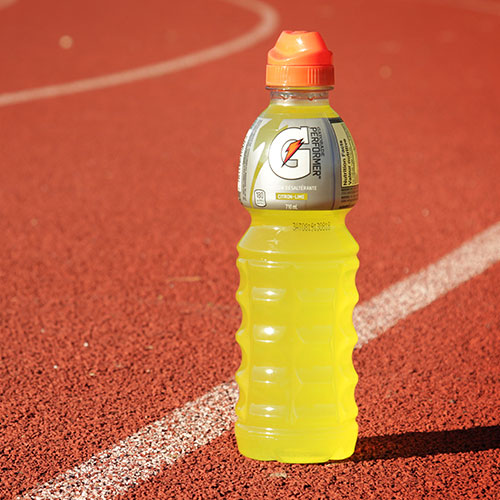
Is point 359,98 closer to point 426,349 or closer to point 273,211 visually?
point 426,349

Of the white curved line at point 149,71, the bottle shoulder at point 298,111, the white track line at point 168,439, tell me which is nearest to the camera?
the white track line at point 168,439

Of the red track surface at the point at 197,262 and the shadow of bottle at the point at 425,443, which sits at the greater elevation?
the red track surface at the point at 197,262

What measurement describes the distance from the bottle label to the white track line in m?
0.82

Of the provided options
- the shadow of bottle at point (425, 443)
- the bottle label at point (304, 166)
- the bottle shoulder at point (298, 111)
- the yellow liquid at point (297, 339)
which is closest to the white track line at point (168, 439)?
the yellow liquid at point (297, 339)

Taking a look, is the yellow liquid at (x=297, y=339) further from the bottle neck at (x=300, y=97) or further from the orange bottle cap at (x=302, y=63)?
the orange bottle cap at (x=302, y=63)

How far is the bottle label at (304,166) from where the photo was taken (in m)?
2.97

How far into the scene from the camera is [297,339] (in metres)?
3.25

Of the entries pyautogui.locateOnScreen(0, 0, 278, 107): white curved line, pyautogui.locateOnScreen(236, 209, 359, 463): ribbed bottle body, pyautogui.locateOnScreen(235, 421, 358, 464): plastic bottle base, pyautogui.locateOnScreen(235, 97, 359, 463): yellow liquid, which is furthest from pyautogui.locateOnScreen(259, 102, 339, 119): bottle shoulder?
pyautogui.locateOnScreen(0, 0, 278, 107): white curved line

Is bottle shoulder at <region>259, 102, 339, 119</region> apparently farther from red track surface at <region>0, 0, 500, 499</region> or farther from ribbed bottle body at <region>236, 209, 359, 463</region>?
red track surface at <region>0, 0, 500, 499</region>

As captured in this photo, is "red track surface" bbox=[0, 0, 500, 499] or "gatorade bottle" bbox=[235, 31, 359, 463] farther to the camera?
"red track surface" bbox=[0, 0, 500, 499]

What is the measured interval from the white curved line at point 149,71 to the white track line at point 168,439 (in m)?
5.48

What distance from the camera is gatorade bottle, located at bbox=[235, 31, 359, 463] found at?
2996mm

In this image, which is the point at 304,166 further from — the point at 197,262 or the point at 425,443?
the point at 197,262

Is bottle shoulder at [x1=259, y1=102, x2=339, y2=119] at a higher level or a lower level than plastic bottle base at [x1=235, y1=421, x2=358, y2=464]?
higher
